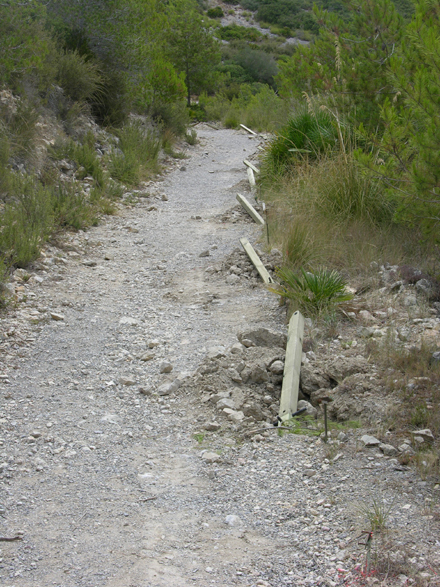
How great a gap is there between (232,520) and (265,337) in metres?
1.75

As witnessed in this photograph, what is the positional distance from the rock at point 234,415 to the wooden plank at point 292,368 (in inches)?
9.0

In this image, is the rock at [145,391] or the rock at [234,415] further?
the rock at [145,391]

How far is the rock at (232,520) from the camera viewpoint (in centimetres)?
235

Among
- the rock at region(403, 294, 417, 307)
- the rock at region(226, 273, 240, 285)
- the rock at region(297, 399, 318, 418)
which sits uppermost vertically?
the rock at region(403, 294, 417, 307)

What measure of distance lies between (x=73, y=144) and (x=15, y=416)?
6269 mm

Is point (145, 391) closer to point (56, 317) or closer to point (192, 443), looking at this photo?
point (192, 443)

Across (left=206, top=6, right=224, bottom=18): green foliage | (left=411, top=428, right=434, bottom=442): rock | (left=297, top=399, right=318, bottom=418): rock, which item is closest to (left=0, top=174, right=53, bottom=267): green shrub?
(left=297, top=399, right=318, bottom=418): rock

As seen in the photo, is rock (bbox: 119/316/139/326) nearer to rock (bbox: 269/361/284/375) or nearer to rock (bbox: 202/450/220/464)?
rock (bbox: 269/361/284/375)

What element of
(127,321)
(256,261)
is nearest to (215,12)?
(256,261)

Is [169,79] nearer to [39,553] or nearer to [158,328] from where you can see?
[158,328]

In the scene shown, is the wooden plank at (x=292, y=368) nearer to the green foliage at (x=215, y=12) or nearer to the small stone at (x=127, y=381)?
the small stone at (x=127, y=381)

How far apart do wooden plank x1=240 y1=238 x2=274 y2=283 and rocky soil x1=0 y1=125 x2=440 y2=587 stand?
10 cm

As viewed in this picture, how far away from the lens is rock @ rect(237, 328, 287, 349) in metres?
3.94

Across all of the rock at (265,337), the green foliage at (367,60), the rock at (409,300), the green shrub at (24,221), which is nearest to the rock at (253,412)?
the rock at (265,337)
